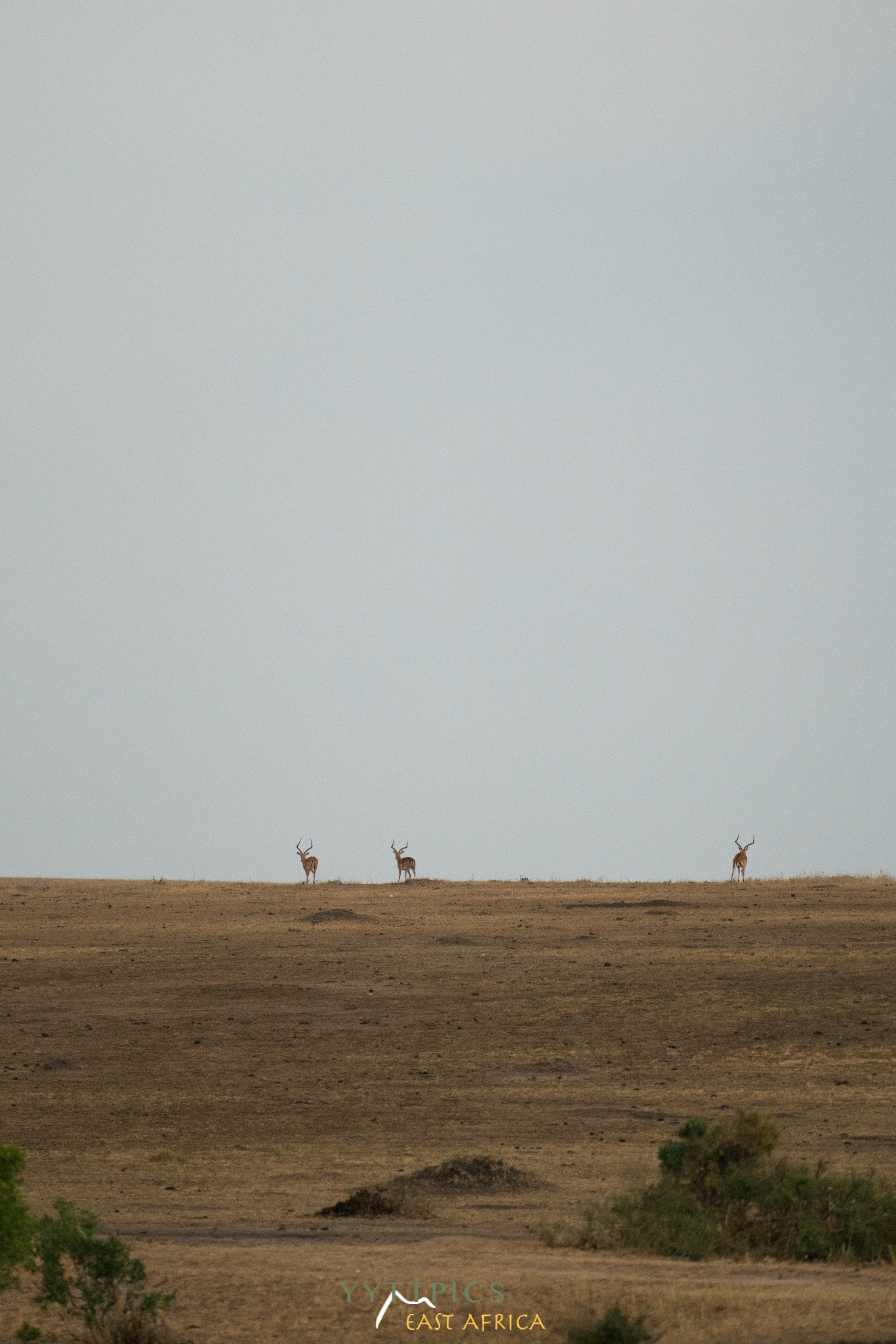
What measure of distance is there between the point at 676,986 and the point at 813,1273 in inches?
602

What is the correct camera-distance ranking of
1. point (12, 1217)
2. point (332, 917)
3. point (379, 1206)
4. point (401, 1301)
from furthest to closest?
point (332, 917) → point (379, 1206) → point (401, 1301) → point (12, 1217)

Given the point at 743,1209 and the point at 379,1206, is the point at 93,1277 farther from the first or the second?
the point at 743,1209

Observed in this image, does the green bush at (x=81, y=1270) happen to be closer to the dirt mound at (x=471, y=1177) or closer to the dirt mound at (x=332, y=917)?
the dirt mound at (x=471, y=1177)

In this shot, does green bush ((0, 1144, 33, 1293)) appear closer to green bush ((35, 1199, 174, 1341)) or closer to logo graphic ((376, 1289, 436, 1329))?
green bush ((35, 1199, 174, 1341))

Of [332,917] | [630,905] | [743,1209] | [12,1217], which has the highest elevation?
[630,905]

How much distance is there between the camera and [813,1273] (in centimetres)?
1067

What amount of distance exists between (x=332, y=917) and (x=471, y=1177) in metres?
21.2

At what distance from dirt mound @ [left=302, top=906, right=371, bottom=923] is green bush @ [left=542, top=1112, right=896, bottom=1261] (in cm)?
2199

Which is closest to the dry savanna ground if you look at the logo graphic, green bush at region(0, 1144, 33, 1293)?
the logo graphic

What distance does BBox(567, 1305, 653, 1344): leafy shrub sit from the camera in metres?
8.28

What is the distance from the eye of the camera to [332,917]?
35.1 meters

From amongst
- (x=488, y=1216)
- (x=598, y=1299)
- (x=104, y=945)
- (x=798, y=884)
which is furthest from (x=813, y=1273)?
(x=798, y=884)

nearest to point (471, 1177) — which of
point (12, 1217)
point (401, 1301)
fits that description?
point (401, 1301)

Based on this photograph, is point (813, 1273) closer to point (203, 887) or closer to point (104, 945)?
point (104, 945)
